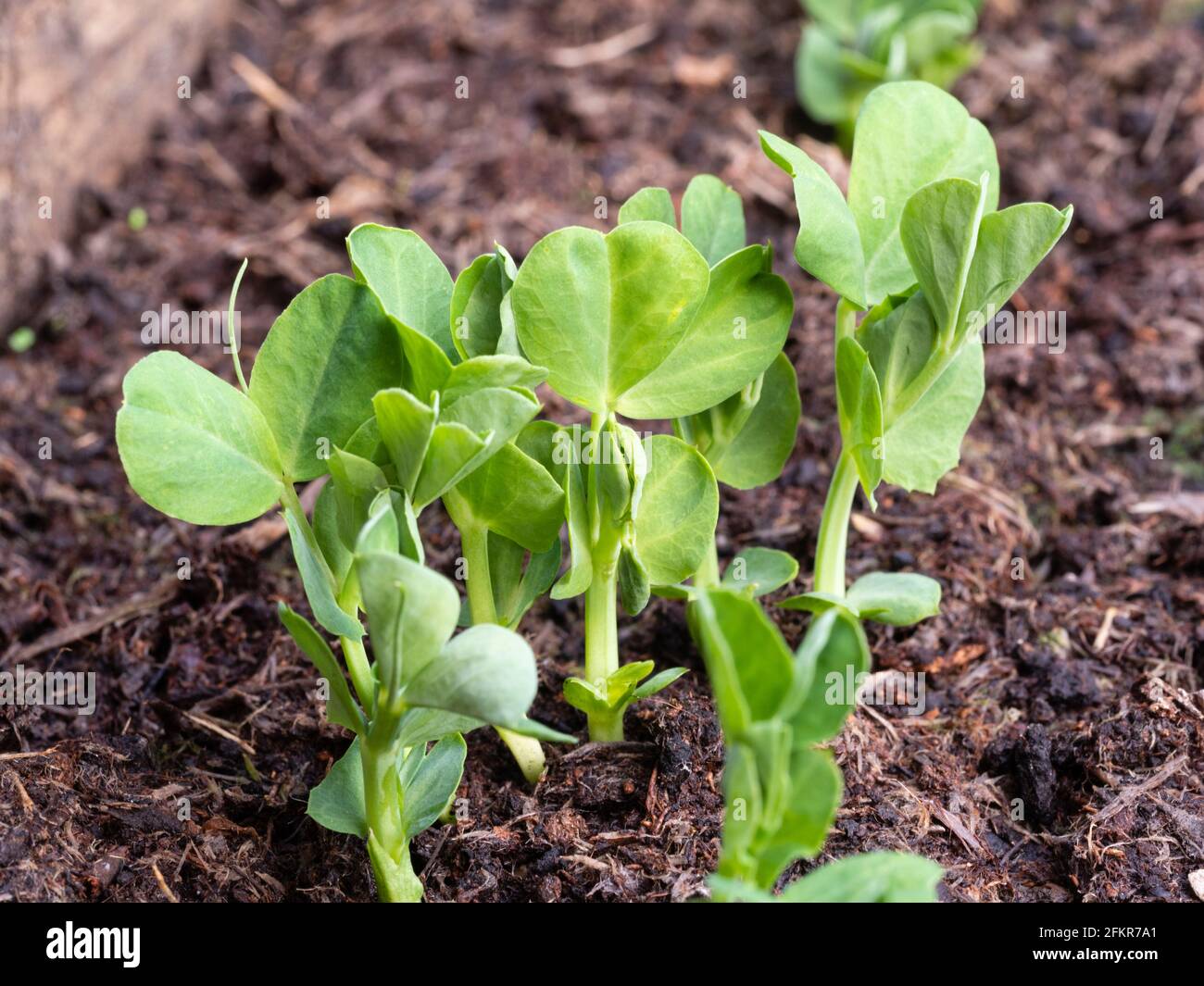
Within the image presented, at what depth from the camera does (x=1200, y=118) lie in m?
2.81

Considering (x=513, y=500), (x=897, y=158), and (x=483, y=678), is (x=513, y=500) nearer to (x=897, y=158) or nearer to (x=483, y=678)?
(x=483, y=678)

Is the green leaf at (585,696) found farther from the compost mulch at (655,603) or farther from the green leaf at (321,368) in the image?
the green leaf at (321,368)

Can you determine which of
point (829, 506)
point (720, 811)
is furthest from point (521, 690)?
point (829, 506)

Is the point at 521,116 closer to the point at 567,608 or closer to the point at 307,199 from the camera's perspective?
the point at 307,199

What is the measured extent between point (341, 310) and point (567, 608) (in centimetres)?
64

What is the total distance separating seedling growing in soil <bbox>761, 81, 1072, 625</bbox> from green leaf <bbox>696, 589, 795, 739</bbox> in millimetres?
460

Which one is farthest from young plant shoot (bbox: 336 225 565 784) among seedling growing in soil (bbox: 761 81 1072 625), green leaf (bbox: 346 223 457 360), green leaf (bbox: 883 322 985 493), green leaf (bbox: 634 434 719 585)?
green leaf (bbox: 883 322 985 493)

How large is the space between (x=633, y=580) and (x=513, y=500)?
6.2 inches

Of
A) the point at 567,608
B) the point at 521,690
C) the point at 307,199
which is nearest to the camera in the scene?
the point at 521,690

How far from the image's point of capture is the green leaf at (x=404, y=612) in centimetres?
106

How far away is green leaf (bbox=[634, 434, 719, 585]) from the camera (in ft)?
4.53

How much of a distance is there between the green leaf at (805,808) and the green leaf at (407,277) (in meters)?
0.59

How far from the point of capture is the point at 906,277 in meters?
1.45
